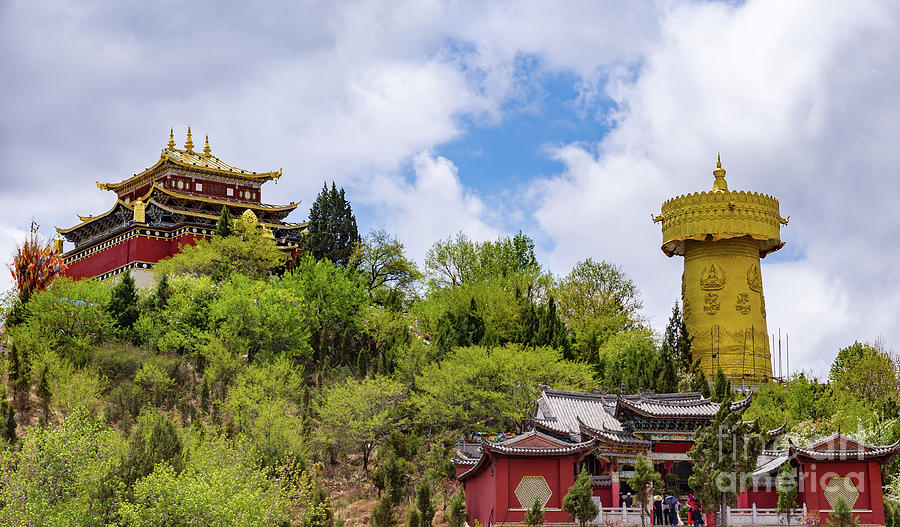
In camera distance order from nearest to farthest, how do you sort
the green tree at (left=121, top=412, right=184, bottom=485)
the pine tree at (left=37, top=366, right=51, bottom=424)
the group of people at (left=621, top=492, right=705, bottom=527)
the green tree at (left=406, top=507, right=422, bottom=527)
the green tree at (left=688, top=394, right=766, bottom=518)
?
1. the green tree at (left=688, top=394, right=766, bottom=518)
2. the green tree at (left=121, top=412, right=184, bottom=485)
3. the group of people at (left=621, top=492, right=705, bottom=527)
4. the green tree at (left=406, top=507, right=422, bottom=527)
5. the pine tree at (left=37, top=366, right=51, bottom=424)

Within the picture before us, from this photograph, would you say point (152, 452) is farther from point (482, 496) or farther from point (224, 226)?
point (224, 226)

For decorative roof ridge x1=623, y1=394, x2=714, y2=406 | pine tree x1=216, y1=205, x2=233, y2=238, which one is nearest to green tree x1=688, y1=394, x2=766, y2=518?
decorative roof ridge x1=623, y1=394, x2=714, y2=406

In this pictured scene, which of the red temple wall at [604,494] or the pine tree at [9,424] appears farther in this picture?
the pine tree at [9,424]

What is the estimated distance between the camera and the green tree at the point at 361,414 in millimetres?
46406

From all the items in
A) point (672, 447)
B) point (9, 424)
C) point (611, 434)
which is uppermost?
point (9, 424)

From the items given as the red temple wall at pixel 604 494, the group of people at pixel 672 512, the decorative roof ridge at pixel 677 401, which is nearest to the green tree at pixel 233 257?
the decorative roof ridge at pixel 677 401

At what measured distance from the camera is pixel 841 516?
34.8 metres

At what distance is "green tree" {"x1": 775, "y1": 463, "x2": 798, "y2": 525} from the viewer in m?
35.4

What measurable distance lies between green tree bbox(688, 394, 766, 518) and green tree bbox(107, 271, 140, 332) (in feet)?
104

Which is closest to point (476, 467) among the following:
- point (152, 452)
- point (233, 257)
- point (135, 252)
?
point (152, 452)

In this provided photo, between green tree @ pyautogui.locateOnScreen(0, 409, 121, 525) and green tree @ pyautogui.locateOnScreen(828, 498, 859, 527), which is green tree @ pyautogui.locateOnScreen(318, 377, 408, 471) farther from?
green tree @ pyautogui.locateOnScreen(828, 498, 859, 527)

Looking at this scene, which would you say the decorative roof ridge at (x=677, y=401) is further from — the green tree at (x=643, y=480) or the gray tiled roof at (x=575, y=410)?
the green tree at (x=643, y=480)

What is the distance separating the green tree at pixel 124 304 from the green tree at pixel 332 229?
10986mm

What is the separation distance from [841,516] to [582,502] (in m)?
7.90
